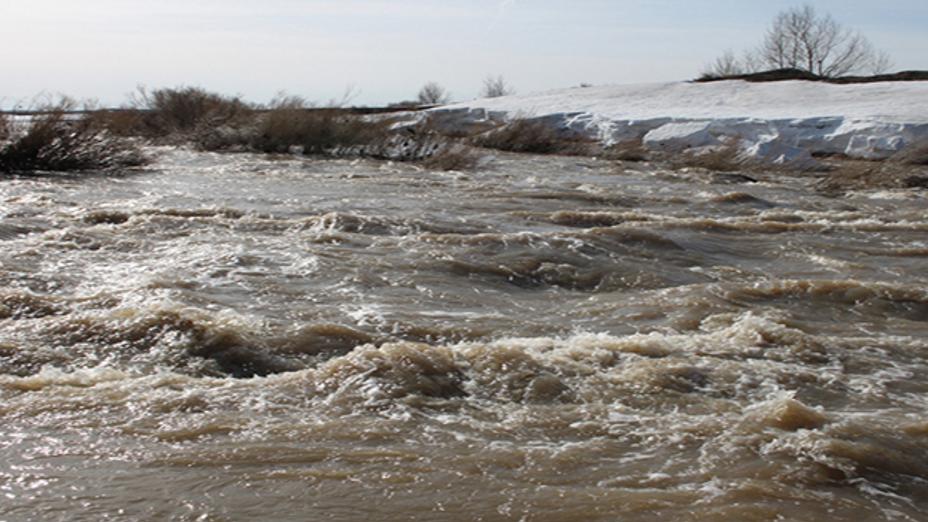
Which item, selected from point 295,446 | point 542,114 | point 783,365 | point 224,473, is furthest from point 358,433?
point 542,114

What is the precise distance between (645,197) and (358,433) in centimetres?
993

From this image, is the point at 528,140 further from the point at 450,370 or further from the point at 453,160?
the point at 450,370

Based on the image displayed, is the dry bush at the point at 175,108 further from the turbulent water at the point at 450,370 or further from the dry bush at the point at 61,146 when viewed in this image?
the turbulent water at the point at 450,370

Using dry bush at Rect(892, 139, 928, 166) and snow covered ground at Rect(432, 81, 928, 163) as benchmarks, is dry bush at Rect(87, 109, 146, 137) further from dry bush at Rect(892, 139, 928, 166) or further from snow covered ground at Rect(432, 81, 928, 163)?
dry bush at Rect(892, 139, 928, 166)

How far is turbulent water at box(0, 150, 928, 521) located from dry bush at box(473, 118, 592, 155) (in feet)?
43.5

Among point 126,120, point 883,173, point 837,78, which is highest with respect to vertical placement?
point 837,78

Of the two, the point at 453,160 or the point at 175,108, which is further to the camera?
the point at 175,108

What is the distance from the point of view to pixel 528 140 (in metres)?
23.5

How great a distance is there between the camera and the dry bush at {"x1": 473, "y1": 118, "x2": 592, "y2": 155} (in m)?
23.2

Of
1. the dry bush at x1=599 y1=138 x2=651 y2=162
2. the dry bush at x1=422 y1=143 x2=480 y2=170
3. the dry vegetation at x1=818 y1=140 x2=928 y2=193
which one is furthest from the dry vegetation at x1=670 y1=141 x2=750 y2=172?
the dry bush at x1=422 y1=143 x2=480 y2=170

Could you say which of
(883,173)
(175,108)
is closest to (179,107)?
(175,108)

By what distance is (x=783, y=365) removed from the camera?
5.21 metres

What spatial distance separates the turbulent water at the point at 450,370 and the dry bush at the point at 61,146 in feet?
16.1

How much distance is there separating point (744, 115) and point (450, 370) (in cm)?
1913
